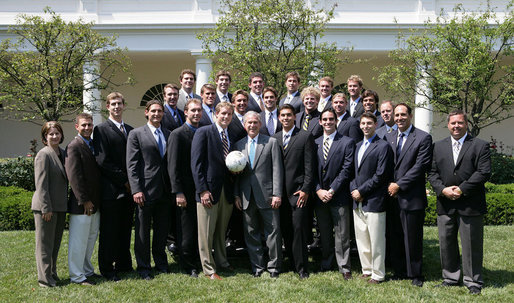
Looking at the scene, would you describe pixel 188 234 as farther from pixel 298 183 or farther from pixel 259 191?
pixel 298 183

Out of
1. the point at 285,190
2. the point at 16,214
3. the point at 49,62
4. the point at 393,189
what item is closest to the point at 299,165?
the point at 285,190

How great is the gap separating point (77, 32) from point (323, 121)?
34.9ft

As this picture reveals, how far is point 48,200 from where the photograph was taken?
18.5 feet

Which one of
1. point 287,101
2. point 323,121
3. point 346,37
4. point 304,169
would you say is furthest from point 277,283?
point 346,37

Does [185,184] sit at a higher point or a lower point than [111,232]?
higher

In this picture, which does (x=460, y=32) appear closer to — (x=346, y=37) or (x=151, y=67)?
(x=346, y=37)

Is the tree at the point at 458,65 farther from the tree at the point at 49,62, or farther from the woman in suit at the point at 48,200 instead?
the woman in suit at the point at 48,200

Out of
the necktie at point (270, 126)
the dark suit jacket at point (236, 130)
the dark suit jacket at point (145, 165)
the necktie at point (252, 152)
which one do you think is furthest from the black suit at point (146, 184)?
the necktie at point (270, 126)

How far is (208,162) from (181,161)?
401 millimetres

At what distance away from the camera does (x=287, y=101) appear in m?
8.02

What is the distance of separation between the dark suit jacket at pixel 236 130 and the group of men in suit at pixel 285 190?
206 mm

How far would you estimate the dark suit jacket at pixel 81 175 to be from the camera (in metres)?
5.79

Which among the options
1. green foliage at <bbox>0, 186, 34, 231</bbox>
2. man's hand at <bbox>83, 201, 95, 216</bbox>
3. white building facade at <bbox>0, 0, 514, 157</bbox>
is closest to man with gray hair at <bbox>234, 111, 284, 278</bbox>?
man's hand at <bbox>83, 201, 95, 216</bbox>

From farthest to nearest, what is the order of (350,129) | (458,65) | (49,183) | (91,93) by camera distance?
(91,93), (458,65), (350,129), (49,183)
